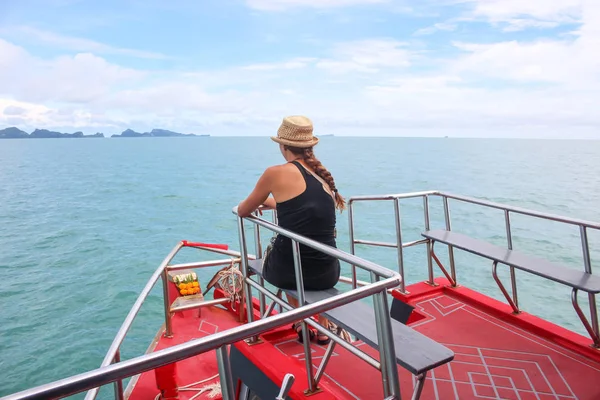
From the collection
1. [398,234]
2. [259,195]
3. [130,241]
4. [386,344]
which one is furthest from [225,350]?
[130,241]

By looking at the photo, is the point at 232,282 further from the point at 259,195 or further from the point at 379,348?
the point at 379,348

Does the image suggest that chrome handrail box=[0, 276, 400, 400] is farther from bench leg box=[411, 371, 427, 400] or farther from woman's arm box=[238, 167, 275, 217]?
woman's arm box=[238, 167, 275, 217]

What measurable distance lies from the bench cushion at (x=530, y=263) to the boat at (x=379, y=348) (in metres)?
0.01

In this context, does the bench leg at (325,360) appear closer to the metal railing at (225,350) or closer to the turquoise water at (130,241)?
the metal railing at (225,350)

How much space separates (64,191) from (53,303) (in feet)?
84.3

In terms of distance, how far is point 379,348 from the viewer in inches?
85.7

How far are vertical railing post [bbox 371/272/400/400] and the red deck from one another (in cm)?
64

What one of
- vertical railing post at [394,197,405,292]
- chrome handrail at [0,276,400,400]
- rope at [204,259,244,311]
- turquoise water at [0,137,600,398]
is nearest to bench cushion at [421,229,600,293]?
vertical railing post at [394,197,405,292]

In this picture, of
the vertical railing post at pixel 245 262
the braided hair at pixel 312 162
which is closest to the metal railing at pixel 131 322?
the vertical railing post at pixel 245 262

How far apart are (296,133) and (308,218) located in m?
0.60

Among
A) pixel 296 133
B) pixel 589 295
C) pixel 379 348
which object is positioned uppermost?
pixel 296 133

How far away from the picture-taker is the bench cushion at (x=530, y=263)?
140 inches

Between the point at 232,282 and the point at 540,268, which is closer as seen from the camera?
the point at 540,268

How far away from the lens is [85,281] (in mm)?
14125
